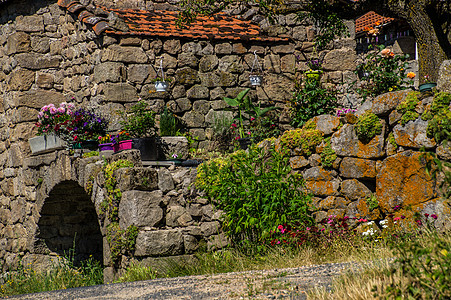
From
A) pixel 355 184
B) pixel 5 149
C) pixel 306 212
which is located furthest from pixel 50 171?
pixel 355 184

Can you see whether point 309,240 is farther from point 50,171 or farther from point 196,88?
point 50,171

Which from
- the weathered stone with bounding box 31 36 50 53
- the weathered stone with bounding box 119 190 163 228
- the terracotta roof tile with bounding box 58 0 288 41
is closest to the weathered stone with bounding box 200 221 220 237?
the weathered stone with bounding box 119 190 163 228

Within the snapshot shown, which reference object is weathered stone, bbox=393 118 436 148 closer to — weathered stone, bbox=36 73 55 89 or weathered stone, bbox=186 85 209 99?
weathered stone, bbox=186 85 209 99

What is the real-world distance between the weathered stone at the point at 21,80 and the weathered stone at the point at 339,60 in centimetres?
584

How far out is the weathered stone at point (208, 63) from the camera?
32.9ft

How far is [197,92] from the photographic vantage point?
9938 mm

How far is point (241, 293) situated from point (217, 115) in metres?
6.00

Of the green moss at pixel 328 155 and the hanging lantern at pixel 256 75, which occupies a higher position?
the hanging lantern at pixel 256 75

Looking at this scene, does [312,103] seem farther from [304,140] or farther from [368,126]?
[368,126]

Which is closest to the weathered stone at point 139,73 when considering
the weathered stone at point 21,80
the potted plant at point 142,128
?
the potted plant at point 142,128

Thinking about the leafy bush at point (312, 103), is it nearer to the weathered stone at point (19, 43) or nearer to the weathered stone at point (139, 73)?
the weathered stone at point (139, 73)

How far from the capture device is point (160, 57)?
9781 millimetres

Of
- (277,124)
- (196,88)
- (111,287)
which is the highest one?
(196,88)

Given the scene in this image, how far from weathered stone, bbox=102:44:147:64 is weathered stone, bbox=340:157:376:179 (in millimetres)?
4604
